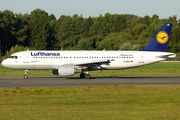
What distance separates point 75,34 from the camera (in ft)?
445

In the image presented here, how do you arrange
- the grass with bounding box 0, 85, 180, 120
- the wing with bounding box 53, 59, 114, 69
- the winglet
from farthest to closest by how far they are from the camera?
the winglet
the wing with bounding box 53, 59, 114, 69
the grass with bounding box 0, 85, 180, 120

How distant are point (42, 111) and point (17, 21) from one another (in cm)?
11157

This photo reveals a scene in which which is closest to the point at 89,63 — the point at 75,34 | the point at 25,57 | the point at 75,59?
the point at 75,59

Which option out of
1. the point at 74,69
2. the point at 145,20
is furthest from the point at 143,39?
the point at 74,69

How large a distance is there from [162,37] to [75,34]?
103 metres

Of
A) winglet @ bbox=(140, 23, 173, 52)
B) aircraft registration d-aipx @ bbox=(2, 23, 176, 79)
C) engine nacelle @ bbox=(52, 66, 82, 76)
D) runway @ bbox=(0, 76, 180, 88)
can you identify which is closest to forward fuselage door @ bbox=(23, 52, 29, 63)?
aircraft registration d-aipx @ bbox=(2, 23, 176, 79)

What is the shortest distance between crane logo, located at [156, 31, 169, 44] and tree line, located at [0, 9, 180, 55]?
212ft

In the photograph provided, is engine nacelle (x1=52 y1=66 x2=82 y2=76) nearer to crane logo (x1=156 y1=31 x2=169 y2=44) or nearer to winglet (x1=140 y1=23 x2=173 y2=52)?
winglet (x1=140 y1=23 x2=173 y2=52)

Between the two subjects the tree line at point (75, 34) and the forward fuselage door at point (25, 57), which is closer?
the forward fuselage door at point (25, 57)

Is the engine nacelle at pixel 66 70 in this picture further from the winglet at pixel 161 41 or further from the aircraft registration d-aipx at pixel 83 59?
the winglet at pixel 161 41

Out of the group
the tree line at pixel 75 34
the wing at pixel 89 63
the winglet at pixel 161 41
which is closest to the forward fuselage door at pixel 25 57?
the wing at pixel 89 63

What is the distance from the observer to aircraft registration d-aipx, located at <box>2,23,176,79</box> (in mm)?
32531

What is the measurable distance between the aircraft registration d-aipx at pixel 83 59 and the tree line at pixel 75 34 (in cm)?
6599

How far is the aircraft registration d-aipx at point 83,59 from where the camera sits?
32.5m
